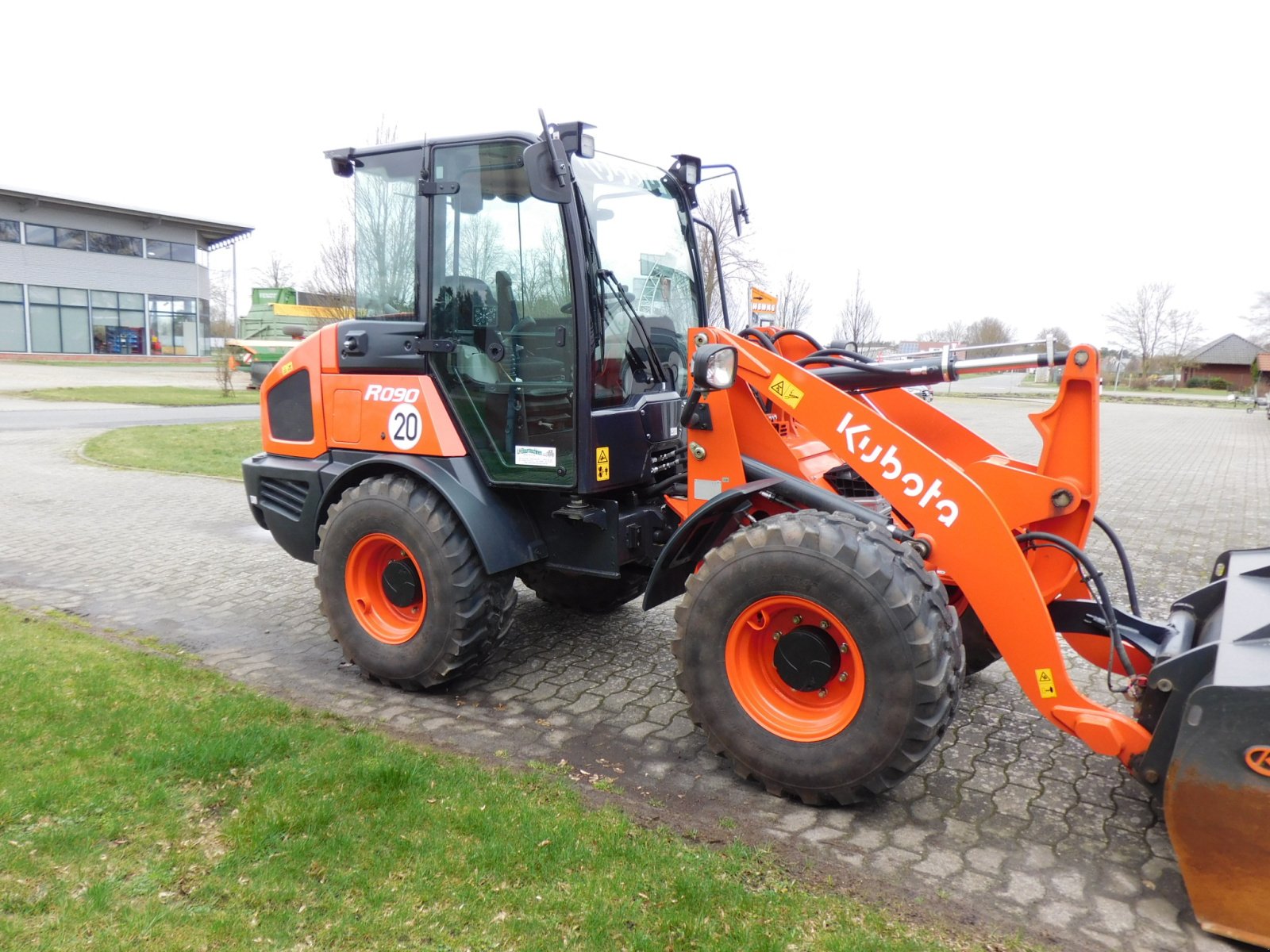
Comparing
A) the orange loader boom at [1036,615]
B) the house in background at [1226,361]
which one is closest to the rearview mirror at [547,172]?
the orange loader boom at [1036,615]

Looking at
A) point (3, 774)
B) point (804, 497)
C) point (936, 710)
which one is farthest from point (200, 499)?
point (936, 710)

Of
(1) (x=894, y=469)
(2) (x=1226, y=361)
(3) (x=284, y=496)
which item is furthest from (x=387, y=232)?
(2) (x=1226, y=361)

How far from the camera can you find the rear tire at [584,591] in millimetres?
5914

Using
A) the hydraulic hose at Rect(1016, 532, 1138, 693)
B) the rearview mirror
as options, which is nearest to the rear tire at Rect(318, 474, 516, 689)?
the rearview mirror

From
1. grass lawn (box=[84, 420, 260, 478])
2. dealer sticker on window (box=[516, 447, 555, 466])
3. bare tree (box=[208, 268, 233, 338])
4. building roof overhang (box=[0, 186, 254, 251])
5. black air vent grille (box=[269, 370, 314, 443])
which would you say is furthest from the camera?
bare tree (box=[208, 268, 233, 338])

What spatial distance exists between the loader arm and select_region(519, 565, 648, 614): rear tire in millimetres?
1804

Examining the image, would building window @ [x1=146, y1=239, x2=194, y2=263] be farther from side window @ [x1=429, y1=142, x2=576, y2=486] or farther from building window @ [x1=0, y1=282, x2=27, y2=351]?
side window @ [x1=429, y1=142, x2=576, y2=486]

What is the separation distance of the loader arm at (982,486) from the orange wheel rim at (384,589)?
1.59m

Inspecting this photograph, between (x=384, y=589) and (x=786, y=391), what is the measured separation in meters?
2.42

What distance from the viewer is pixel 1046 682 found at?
10.9 feet

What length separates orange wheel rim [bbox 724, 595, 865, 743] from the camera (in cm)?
352

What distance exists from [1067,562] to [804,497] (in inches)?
42.9

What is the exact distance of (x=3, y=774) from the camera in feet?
12.1

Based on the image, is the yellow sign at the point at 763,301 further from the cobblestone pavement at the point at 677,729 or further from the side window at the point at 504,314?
the side window at the point at 504,314
